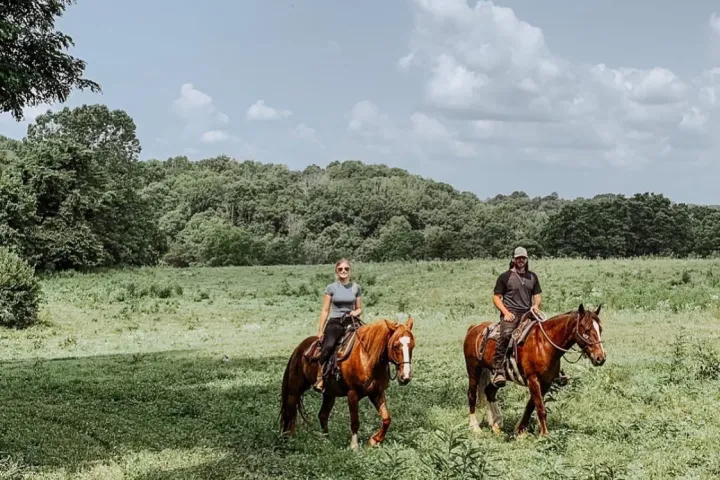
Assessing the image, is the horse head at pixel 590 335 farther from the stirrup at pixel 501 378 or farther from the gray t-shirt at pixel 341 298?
the gray t-shirt at pixel 341 298

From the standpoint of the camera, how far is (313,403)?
1439 cm

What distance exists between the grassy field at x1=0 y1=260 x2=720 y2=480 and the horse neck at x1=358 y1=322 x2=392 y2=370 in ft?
4.08

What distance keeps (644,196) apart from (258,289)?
5729 cm

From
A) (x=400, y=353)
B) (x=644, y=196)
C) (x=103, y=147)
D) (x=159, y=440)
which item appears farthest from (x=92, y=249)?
(x=644, y=196)

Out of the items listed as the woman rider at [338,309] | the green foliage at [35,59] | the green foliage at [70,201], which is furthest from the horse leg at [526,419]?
the green foliage at [70,201]

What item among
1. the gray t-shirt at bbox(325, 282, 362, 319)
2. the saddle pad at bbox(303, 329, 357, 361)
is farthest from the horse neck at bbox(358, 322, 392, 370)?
the gray t-shirt at bbox(325, 282, 362, 319)

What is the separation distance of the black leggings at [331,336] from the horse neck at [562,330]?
3.15 metres

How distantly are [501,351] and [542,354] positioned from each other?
2.17 feet

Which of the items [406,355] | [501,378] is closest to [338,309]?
[406,355]

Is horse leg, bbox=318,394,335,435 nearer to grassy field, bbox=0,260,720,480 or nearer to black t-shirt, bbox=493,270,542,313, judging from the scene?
grassy field, bbox=0,260,720,480

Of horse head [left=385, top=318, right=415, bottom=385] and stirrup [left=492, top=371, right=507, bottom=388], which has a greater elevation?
horse head [left=385, top=318, right=415, bottom=385]

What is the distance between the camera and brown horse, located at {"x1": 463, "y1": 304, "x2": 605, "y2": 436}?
1008cm

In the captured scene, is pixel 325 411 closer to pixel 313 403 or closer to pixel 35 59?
pixel 313 403

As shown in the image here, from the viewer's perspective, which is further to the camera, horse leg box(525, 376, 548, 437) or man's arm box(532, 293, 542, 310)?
man's arm box(532, 293, 542, 310)
